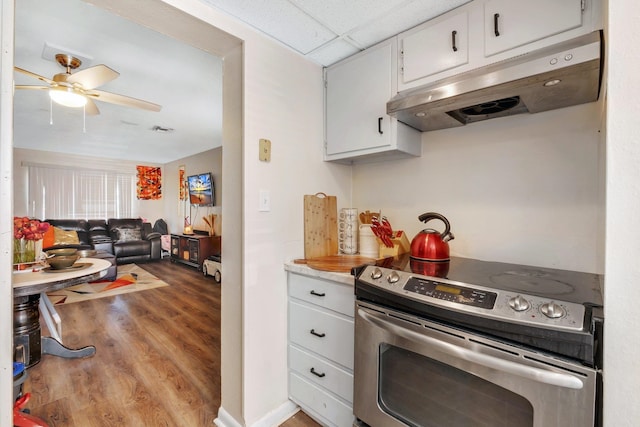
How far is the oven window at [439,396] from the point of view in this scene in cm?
88

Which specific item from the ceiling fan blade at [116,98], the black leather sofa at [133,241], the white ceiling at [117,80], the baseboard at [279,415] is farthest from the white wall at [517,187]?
the black leather sofa at [133,241]

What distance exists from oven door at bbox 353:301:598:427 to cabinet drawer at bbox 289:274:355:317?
14cm

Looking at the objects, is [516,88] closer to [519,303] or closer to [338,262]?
[519,303]

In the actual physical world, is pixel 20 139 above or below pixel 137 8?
above

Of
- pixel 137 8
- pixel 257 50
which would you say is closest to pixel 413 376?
pixel 257 50

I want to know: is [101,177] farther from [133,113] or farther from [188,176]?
[133,113]

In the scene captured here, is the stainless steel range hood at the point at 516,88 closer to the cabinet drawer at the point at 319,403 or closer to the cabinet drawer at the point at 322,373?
the cabinet drawer at the point at 322,373

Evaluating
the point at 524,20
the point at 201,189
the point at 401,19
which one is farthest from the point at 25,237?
the point at 201,189

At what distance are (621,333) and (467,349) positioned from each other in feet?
1.22

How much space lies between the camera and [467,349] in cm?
91

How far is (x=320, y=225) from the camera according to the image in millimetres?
1874

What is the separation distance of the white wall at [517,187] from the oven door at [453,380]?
55 cm

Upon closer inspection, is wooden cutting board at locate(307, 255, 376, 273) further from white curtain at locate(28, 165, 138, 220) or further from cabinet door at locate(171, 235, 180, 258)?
white curtain at locate(28, 165, 138, 220)

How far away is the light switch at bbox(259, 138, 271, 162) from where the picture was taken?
1.53m
